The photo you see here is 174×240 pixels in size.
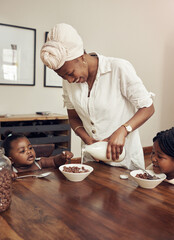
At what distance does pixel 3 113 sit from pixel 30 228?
2.89 m

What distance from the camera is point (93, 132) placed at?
172 cm

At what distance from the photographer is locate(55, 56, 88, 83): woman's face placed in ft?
4.61

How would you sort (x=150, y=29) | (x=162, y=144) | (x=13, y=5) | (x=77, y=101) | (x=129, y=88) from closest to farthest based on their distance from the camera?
1. (x=162, y=144)
2. (x=129, y=88)
3. (x=77, y=101)
4. (x=13, y=5)
5. (x=150, y=29)

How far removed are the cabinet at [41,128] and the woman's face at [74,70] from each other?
187 cm

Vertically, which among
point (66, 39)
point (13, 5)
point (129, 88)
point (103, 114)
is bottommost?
point (103, 114)

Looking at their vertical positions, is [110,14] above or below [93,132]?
above

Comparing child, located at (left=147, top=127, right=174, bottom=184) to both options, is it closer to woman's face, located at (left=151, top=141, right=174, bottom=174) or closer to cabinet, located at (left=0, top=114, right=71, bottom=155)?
woman's face, located at (left=151, top=141, right=174, bottom=174)

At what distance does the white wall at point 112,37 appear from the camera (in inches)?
144

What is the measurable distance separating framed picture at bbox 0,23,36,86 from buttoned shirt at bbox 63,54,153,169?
2058 mm

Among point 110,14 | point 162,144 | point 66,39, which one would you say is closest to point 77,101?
point 66,39

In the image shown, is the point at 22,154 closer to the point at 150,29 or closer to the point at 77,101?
the point at 77,101

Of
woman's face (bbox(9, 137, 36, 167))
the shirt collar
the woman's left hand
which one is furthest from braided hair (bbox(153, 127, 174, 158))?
woman's face (bbox(9, 137, 36, 167))

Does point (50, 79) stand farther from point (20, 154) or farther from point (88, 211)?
point (88, 211)

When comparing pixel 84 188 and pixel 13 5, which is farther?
pixel 13 5
